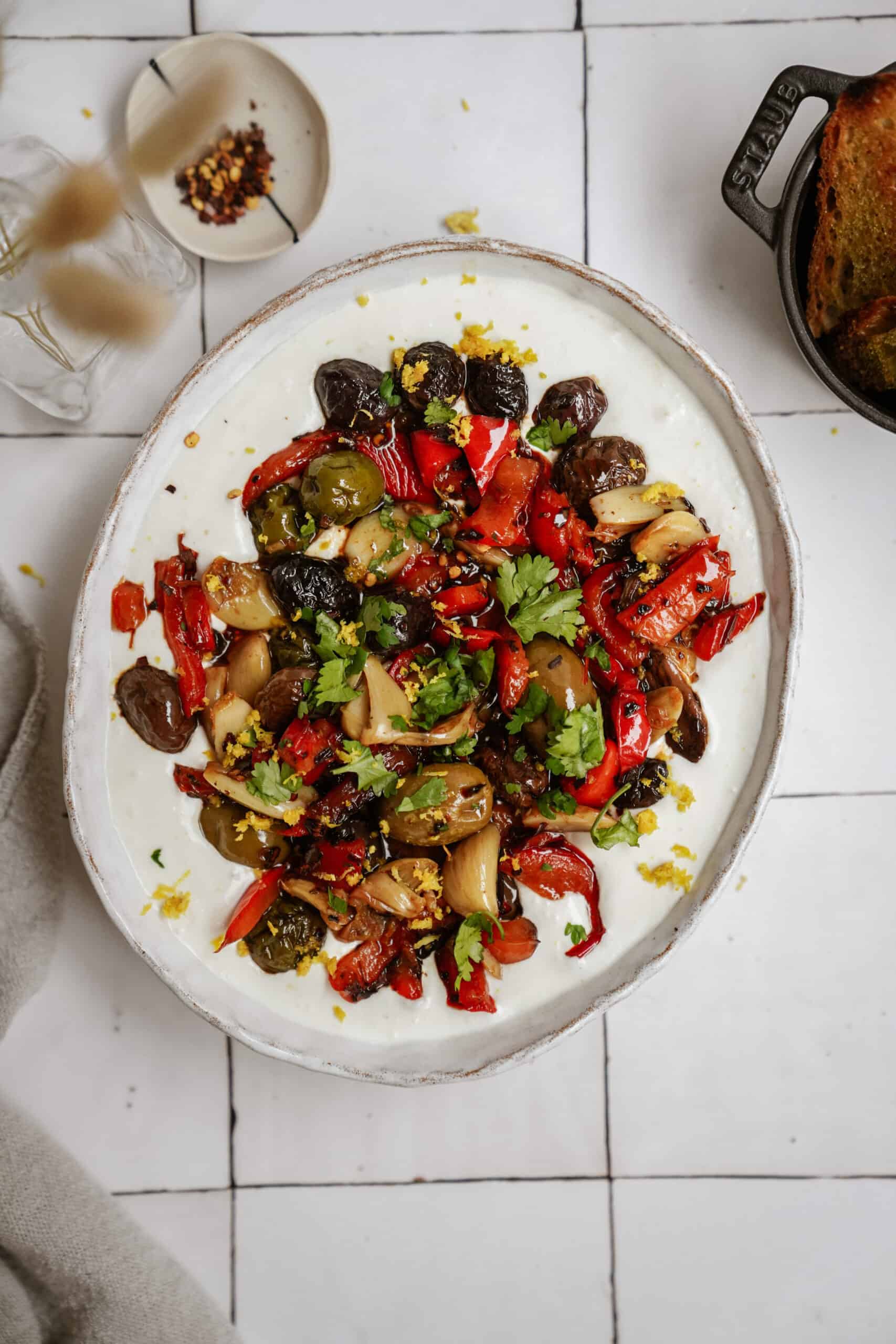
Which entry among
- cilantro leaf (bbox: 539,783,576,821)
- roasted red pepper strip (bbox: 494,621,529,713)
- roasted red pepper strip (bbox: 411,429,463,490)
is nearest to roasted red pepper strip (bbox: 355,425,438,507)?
roasted red pepper strip (bbox: 411,429,463,490)

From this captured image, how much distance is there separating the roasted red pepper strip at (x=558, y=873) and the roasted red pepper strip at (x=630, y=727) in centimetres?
15

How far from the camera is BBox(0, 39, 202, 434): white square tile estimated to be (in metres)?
1.53

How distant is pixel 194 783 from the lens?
135cm

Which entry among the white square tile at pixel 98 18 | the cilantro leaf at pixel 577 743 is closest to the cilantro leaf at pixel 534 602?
the cilantro leaf at pixel 577 743

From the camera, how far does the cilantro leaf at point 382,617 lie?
1.27m

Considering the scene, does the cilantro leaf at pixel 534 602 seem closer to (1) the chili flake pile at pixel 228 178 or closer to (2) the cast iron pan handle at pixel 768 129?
(2) the cast iron pan handle at pixel 768 129

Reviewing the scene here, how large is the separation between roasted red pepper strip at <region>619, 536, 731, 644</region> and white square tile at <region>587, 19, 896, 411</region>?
1.45 feet

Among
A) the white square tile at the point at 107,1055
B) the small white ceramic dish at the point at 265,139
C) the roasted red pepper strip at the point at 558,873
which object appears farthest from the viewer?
the white square tile at the point at 107,1055

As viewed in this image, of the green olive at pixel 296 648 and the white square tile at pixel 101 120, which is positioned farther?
the white square tile at pixel 101 120

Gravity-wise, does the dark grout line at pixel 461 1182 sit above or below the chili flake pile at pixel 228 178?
below

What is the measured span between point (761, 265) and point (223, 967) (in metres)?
1.45

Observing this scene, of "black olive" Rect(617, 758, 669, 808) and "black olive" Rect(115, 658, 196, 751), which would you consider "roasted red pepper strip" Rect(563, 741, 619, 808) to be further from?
"black olive" Rect(115, 658, 196, 751)

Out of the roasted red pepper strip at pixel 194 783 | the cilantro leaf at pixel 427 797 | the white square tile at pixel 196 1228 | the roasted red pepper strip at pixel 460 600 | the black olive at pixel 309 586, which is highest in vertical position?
the black olive at pixel 309 586

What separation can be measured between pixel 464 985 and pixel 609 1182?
2.00ft
